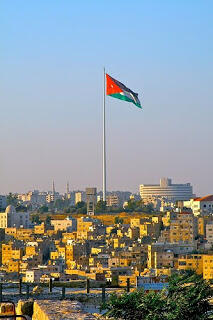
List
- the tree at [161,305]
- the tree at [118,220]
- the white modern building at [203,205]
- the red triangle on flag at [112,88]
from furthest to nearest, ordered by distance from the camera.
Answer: the white modern building at [203,205] < the tree at [118,220] < the red triangle on flag at [112,88] < the tree at [161,305]

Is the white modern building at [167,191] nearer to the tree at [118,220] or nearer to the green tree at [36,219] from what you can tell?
the green tree at [36,219]

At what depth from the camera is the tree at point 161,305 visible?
772 centimetres

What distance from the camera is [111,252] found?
55406 mm

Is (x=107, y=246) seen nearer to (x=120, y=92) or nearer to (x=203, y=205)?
(x=120, y=92)

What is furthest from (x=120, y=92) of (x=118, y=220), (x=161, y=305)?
(x=118, y=220)

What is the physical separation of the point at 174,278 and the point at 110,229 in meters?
66.4

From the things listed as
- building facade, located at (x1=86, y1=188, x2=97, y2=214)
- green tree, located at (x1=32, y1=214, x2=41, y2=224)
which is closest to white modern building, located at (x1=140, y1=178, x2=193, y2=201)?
building facade, located at (x1=86, y1=188, x2=97, y2=214)

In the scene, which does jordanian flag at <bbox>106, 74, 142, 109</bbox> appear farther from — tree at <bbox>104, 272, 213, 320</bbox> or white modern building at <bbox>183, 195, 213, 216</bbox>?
white modern building at <bbox>183, 195, 213, 216</bbox>

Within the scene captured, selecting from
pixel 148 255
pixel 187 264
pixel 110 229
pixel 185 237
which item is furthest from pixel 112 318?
pixel 110 229

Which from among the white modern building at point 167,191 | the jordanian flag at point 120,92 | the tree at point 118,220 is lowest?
the tree at point 118,220

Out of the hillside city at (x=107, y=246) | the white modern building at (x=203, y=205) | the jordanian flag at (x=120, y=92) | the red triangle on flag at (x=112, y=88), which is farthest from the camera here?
the white modern building at (x=203, y=205)

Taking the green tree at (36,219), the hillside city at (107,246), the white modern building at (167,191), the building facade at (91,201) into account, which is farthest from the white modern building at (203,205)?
the white modern building at (167,191)

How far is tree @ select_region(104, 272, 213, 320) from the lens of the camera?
7.72m

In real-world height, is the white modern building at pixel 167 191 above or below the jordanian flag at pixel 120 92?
above
